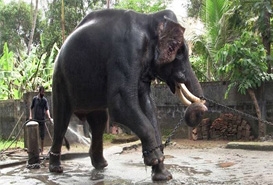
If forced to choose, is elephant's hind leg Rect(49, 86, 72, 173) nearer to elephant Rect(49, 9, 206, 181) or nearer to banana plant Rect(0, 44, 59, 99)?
elephant Rect(49, 9, 206, 181)

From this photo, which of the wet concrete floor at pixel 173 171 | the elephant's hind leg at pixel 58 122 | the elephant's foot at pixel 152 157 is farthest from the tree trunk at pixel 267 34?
the elephant's foot at pixel 152 157

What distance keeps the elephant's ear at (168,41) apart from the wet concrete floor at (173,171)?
1.51 metres

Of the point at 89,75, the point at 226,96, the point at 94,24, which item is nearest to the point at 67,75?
the point at 89,75

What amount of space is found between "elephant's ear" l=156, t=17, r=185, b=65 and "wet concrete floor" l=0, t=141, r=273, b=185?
151 centimetres

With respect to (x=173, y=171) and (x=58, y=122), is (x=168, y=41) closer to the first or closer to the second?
(x=173, y=171)

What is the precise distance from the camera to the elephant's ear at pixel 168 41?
540cm

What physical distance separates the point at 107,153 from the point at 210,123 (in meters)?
4.22

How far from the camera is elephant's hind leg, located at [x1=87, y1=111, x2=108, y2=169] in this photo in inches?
259

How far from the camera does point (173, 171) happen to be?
6.17 m

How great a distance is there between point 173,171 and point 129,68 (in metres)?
1.85

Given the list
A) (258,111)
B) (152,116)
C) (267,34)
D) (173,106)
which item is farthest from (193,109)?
(173,106)

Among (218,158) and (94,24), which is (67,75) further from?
(218,158)

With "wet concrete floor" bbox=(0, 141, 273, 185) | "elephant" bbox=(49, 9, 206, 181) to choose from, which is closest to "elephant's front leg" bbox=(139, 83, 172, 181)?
"elephant" bbox=(49, 9, 206, 181)

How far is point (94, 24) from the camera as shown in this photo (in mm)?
5641
